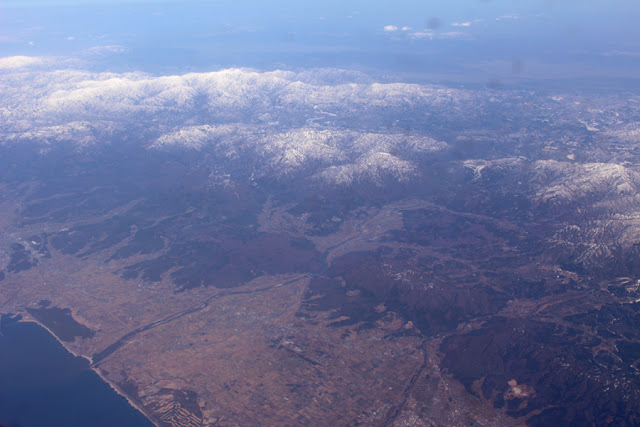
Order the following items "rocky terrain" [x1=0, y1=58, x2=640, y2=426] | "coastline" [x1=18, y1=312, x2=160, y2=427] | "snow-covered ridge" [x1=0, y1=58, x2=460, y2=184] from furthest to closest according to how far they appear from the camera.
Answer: "snow-covered ridge" [x1=0, y1=58, x2=460, y2=184], "rocky terrain" [x1=0, y1=58, x2=640, y2=426], "coastline" [x1=18, y1=312, x2=160, y2=427]

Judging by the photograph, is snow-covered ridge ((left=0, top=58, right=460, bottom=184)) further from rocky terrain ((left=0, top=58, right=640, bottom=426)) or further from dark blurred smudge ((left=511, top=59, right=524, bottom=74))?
dark blurred smudge ((left=511, top=59, right=524, bottom=74))

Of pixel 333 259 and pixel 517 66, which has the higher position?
pixel 517 66

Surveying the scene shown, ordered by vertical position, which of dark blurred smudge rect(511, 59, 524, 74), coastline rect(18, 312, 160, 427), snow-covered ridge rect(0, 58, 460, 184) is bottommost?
coastline rect(18, 312, 160, 427)

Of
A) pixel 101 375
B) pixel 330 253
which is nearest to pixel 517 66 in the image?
pixel 330 253

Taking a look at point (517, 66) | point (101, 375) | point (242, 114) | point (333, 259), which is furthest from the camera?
point (517, 66)

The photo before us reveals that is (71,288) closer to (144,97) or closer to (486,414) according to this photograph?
(486,414)

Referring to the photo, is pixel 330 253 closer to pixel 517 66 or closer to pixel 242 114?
pixel 242 114

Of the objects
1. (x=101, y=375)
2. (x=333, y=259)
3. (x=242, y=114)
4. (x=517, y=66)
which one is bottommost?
(x=101, y=375)

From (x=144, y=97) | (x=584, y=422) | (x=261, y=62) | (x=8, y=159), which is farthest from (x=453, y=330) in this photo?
(x=261, y=62)

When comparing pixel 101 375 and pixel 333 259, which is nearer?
pixel 101 375

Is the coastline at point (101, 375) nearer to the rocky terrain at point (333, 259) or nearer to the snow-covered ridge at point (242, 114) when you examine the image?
the rocky terrain at point (333, 259)

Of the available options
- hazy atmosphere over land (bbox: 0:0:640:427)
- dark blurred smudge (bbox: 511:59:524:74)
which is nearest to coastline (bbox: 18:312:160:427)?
hazy atmosphere over land (bbox: 0:0:640:427)

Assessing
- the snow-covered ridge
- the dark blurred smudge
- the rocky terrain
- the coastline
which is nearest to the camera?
the coastline
